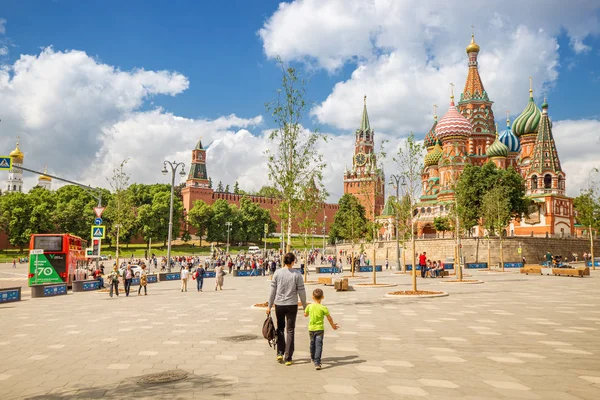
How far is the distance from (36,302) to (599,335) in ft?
64.7

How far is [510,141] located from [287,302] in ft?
277

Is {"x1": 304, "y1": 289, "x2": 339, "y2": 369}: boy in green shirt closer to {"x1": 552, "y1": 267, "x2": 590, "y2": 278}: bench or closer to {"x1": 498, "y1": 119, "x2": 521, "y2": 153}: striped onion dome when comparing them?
{"x1": 552, "y1": 267, "x2": 590, "y2": 278}: bench

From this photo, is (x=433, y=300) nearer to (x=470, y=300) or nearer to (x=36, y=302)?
(x=470, y=300)

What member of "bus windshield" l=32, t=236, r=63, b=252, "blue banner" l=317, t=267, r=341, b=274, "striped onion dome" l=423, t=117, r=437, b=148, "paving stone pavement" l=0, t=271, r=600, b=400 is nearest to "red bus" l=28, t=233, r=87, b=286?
"bus windshield" l=32, t=236, r=63, b=252

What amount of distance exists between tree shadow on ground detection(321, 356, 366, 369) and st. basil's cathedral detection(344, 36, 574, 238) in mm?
58740

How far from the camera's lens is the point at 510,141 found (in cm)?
8244

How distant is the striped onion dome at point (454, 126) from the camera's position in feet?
266

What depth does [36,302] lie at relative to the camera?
19266 millimetres

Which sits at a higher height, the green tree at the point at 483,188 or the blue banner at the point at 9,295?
the green tree at the point at 483,188

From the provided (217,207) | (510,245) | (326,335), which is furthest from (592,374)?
(217,207)

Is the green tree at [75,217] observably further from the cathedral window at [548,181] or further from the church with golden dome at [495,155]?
the cathedral window at [548,181]

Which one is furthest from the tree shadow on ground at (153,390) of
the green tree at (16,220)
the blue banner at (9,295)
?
the green tree at (16,220)

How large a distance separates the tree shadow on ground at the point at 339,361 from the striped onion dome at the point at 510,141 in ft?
273

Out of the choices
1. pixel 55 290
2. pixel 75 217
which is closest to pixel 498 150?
pixel 75 217
